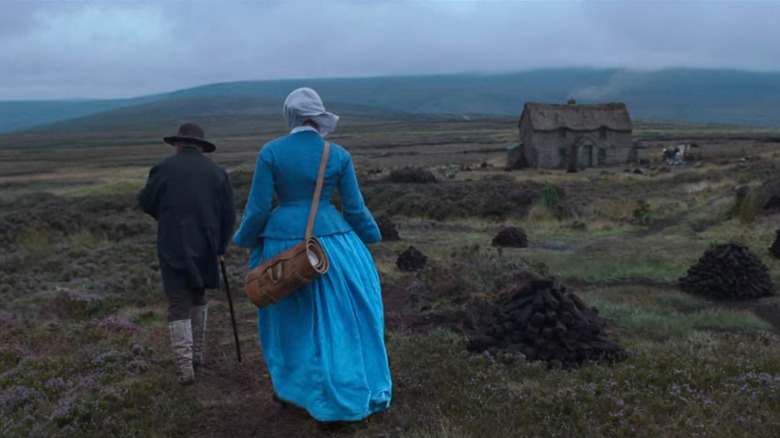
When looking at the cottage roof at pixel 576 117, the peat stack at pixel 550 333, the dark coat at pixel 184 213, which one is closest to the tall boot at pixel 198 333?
the dark coat at pixel 184 213

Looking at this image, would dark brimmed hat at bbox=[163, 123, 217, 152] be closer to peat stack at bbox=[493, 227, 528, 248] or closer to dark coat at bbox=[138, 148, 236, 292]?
dark coat at bbox=[138, 148, 236, 292]

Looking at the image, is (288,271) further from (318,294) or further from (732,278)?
(732,278)

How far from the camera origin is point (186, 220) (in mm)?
5918

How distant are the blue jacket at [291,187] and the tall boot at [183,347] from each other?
1356 millimetres

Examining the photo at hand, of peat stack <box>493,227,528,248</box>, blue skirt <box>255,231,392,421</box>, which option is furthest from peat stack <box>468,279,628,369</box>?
peat stack <box>493,227,528,248</box>

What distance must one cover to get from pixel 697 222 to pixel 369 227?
17213mm

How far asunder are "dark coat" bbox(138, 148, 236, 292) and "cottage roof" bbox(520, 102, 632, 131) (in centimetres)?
4297

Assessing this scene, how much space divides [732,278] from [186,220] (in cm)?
778

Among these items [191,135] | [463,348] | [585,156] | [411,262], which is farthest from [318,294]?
[585,156]

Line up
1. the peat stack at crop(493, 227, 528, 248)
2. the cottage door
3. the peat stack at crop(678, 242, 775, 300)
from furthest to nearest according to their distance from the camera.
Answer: the cottage door, the peat stack at crop(493, 227, 528, 248), the peat stack at crop(678, 242, 775, 300)

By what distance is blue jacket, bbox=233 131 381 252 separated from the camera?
195 inches

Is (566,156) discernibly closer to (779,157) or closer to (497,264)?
(779,157)

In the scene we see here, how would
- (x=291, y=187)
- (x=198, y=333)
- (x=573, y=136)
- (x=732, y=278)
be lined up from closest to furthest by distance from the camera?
(x=291, y=187) < (x=198, y=333) < (x=732, y=278) < (x=573, y=136)

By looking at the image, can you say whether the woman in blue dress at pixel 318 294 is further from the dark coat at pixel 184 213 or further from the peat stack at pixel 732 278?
the peat stack at pixel 732 278
